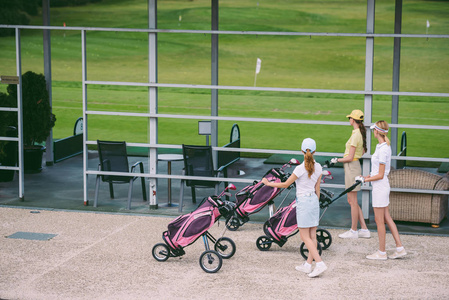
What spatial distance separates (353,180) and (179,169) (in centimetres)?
576

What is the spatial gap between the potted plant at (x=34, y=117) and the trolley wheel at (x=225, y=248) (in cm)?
635

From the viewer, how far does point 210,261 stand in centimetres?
845

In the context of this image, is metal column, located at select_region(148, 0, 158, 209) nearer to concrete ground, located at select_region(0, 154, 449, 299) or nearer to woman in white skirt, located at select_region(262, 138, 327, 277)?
concrete ground, located at select_region(0, 154, 449, 299)

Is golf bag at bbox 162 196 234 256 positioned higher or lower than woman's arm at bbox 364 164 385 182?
lower

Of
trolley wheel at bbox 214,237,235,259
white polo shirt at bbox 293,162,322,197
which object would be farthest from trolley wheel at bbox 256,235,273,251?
white polo shirt at bbox 293,162,322,197

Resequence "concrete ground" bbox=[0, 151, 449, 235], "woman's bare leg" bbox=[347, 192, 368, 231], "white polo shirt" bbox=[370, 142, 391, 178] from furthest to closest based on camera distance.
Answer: "concrete ground" bbox=[0, 151, 449, 235] → "woman's bare leg" bbox=[347, 192, 368, 231] → "white polo shirt" bbox=[370, 142, 391, 178]

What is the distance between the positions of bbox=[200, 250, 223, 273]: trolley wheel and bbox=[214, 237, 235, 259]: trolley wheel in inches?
14.6

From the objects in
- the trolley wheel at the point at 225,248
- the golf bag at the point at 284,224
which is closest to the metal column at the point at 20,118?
the trolley wheel at the point at 225,248

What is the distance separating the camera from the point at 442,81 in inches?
1533

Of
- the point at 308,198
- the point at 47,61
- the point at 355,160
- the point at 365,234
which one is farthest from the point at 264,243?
the point at 47,61

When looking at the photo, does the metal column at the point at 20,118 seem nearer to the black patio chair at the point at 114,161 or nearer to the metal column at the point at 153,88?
the black patio chair at the point at 114,161

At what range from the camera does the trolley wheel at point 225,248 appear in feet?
29.3

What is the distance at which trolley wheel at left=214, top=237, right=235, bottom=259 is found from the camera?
8930 mm

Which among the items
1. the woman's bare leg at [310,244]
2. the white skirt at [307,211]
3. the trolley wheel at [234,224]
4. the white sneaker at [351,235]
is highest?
the white skirt at [307,211]
